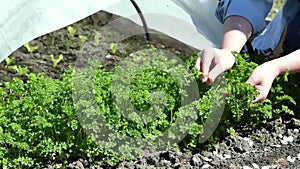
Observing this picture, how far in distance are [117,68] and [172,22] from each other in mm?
747

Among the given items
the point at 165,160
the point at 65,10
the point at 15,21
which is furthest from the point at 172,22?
the point at 165,160

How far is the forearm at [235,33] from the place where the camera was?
9.77 ft

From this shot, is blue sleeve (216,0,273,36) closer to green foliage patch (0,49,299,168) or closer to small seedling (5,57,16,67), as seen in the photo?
green foliage patch (0,49,299,168)

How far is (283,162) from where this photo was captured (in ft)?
9.03

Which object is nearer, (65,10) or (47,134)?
(47,134)

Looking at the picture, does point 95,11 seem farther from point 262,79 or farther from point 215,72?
point 262,79

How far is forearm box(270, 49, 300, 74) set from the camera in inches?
114

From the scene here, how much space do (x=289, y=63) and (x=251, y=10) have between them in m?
0.31

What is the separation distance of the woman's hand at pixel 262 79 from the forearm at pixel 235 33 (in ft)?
0.64

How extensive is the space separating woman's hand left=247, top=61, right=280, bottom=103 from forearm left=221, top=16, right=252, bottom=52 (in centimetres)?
19

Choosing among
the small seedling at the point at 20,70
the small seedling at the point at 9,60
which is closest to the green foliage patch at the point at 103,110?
the small seedling at the point at 20,70

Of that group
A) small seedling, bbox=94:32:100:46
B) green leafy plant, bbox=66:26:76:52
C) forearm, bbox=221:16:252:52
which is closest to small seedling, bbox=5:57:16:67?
green leafy plant, bbox=66:26:76:52

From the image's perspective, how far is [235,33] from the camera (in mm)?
3002

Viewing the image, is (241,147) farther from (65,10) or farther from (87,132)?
(65,10)
